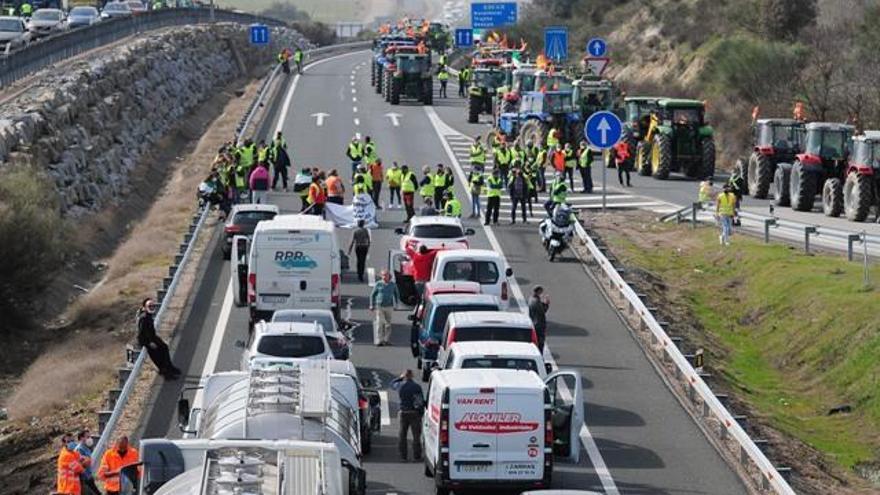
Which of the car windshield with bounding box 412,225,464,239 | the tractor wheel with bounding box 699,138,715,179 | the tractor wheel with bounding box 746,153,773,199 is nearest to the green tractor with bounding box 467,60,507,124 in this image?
the tractor wheel with bounding box 699,138,715,179

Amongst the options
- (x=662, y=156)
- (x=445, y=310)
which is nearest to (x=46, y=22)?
(x=662, y=156)

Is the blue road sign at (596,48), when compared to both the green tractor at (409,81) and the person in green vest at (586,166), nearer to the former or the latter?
the person in green vest at (586,166)

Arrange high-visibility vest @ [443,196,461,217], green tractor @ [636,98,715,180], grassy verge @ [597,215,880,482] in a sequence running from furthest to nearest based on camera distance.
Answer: green tractor @ [636,98,715,180], high-visibility vest @ [443,196,461,217], grassy verge @ [597,215,880,482]

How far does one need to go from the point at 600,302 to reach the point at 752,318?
460cm

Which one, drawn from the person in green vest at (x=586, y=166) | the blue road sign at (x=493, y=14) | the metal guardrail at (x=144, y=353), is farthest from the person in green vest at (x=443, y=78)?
the blue road sign at (x=493, y=14)

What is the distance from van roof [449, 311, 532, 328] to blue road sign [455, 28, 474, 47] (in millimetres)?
88299

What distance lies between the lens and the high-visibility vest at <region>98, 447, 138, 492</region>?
70.3 feet

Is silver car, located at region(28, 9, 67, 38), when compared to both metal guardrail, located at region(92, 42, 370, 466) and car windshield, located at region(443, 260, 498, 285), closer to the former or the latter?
metal guardrail, located at region(92, 42, 370, 466)

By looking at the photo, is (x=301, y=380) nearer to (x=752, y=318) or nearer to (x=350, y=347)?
(x=350, y=347)

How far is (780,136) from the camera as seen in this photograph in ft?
163

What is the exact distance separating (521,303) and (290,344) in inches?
352

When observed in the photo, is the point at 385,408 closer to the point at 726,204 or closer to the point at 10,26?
the point at 726,204

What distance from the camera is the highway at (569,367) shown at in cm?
2361

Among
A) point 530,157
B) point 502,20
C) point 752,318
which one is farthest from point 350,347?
point 502,20
